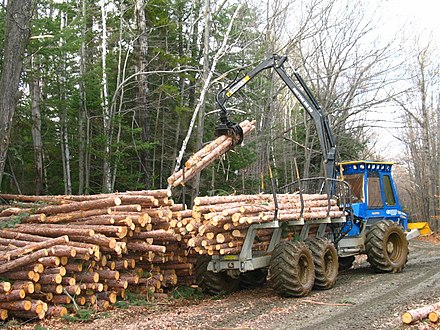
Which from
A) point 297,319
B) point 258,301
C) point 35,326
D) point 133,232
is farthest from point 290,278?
point 35,326

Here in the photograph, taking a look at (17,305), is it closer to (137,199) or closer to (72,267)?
(72,267)

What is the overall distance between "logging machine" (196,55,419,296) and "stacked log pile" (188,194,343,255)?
18 centimetres

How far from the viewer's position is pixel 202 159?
10.8 metres

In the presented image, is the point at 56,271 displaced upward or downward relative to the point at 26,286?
upward

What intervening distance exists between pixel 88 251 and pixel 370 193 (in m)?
7.12

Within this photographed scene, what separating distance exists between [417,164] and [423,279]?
27.4m

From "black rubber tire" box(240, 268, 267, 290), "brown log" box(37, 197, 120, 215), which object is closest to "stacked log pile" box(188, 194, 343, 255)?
"black rubber tire" box(240, 268, 267, 290)

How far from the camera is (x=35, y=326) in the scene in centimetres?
738

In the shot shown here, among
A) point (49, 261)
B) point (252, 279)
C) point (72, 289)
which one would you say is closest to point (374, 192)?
point (252, 279)

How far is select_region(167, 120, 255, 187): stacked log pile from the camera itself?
10.5m

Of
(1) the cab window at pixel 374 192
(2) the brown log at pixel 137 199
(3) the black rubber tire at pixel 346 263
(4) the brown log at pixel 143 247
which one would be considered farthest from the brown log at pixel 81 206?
(3) the black rubber tire at pixel 346 263

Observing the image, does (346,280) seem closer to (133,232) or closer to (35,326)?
(133,232)

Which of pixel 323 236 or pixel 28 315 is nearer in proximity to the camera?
pixel 28 315

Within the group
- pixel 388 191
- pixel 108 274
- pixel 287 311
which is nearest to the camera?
pixel 287 311
